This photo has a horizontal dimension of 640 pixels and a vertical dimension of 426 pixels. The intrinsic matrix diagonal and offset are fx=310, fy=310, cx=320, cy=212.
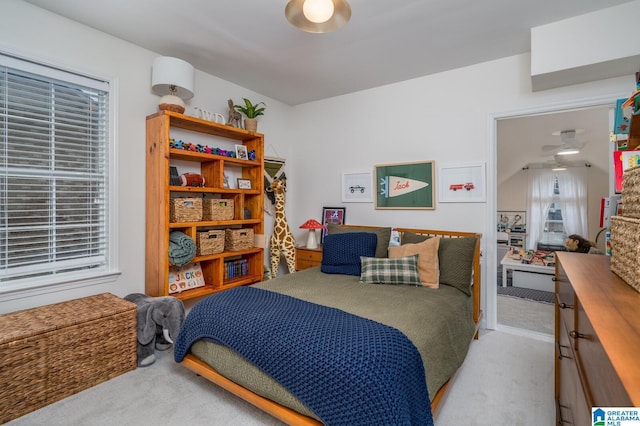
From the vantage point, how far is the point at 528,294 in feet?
13.4

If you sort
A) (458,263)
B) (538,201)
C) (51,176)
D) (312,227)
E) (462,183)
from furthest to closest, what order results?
(538,201)
(312,227)
(462,183)
(458,263)
(51,176)

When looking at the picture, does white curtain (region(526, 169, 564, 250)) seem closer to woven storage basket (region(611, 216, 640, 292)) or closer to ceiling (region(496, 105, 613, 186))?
ceiling (region(496, 105, 613, 186))

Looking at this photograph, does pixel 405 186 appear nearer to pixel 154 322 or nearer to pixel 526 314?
pixel 526 314

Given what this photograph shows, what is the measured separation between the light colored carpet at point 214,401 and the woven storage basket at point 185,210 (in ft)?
3.85

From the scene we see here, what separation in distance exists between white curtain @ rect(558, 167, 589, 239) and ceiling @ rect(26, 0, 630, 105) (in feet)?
15.3

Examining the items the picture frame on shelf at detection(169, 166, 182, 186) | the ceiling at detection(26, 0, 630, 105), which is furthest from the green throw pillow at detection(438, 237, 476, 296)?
the picture frame on shelf at detection(169, 166, 182, 186)

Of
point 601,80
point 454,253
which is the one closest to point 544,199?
point 601,80

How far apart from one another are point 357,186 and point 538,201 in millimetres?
4867

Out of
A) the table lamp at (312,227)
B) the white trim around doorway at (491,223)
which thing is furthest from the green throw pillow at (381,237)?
the white trim around doorway at (491,223)

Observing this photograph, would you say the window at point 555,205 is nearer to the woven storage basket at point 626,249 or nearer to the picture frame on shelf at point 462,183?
the picture frame on shelf at point 462,183

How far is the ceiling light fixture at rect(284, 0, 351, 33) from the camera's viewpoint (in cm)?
167

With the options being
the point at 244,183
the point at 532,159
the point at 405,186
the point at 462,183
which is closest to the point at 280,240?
the point at 244,183

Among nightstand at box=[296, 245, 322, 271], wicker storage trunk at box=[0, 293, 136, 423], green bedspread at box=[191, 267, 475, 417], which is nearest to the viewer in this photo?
green bedspread at box=[191, 267, 475, 417]

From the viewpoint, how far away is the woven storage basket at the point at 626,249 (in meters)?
0.91
